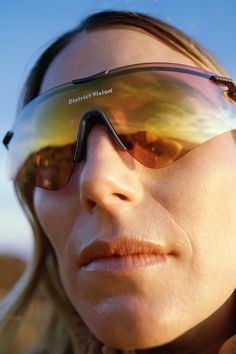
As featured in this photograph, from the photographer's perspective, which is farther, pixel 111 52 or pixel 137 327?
pixel 111 52

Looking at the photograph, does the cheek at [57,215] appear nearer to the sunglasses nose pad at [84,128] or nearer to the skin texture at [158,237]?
the skin texture at [158,237]

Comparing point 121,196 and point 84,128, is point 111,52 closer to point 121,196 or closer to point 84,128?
point 84,128

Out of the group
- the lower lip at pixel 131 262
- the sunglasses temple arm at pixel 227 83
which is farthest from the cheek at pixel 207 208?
the sunglasses temple arm at pixel 227 83

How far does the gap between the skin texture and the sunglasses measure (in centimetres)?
4

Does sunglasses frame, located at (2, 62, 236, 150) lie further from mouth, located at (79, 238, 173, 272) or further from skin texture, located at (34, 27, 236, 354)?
mouth, located at (79, 238, 173, 272)

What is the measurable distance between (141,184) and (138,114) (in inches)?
8.0

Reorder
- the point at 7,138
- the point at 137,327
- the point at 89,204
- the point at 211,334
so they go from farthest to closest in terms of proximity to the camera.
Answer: the point at 7,138, the point at 211,334, the point at 89,204, the point at 137,327

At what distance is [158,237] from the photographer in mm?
1131

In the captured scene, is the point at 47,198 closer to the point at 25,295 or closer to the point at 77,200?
the point at 77,200

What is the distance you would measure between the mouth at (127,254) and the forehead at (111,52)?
0.56m

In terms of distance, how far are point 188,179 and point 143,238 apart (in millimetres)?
213

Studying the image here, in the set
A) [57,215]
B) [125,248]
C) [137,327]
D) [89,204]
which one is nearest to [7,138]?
[57,215]

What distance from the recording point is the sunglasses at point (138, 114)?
47.7 inches

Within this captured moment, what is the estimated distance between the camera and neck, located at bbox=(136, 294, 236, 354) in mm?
1317
